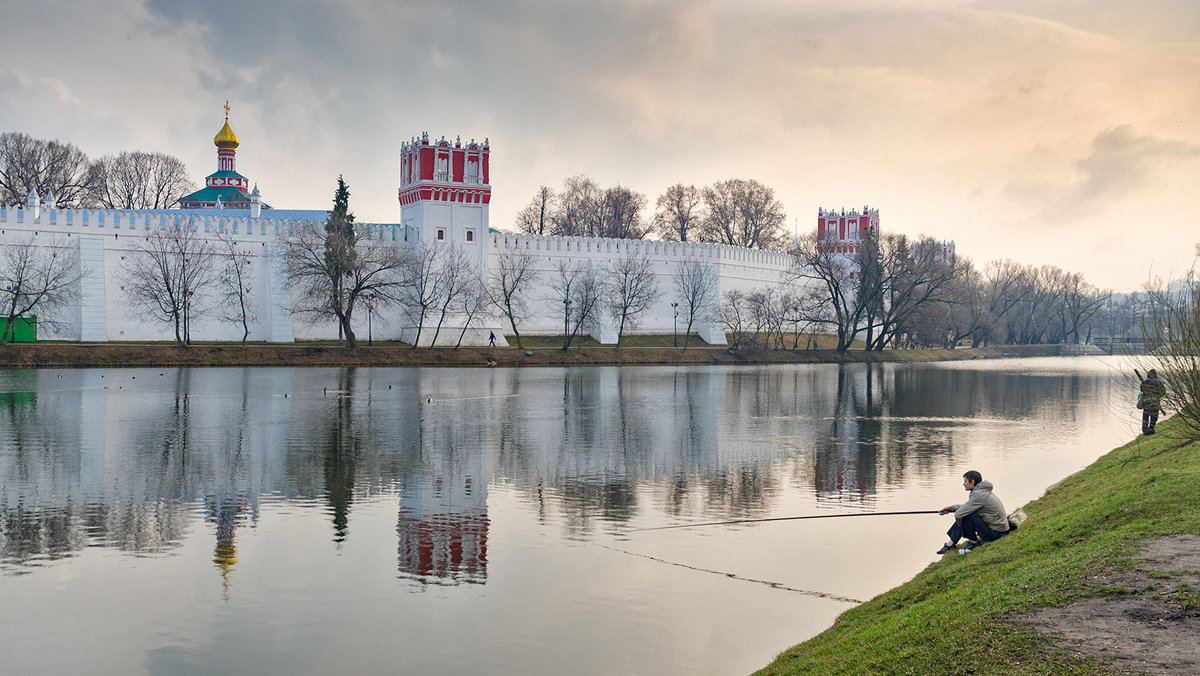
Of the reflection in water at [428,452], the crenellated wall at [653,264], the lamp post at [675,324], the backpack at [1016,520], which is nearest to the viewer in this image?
the backpack at [1016,520]

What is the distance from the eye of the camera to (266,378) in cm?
3481

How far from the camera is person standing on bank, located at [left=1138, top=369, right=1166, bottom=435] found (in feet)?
46.9

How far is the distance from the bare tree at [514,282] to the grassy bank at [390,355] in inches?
73.5

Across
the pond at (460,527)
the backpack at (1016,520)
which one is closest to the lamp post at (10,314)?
the pond at (460,527)

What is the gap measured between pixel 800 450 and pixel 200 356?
30607mm

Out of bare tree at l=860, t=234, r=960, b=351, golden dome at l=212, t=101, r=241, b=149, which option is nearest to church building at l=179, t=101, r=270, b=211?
golden dome at l=212, t=101, r=241, b=149

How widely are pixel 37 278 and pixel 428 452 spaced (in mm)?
33183

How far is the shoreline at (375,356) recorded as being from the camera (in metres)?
39.3

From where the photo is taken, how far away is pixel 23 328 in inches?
1666

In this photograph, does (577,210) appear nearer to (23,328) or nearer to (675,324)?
(675,324)

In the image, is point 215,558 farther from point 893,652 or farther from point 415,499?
point 893,652

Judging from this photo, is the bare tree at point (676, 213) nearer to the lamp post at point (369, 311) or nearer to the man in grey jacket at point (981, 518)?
the lamp post at point (369, 311)

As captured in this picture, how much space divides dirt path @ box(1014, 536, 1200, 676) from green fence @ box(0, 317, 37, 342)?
147ft

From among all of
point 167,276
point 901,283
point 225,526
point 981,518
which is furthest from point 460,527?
point 901,283
